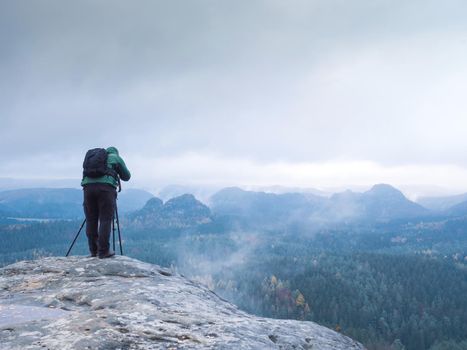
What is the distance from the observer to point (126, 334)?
726 centimetres

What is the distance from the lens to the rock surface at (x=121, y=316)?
23.2 feet

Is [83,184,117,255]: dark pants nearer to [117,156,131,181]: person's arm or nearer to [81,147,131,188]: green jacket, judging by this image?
[81,147,131,188]: green jacket

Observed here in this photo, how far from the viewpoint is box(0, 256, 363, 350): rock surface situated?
7059mm

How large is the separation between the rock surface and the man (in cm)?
107

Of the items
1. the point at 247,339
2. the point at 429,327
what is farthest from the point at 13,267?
the point at 429,327

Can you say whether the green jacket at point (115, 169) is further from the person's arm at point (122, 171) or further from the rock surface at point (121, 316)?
the rock surface at point (121, 316)

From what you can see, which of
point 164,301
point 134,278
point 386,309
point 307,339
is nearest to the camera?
point 307,339

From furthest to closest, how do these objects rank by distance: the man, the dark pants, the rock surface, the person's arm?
1. the person's arm
2. the dark pants
3. the man
4. the rock surface

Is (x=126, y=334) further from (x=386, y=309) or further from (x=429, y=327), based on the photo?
(x=386, y=309)

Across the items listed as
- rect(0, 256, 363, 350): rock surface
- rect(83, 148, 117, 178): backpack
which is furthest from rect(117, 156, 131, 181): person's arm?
rect(0, 256, 363, 350): rock surface

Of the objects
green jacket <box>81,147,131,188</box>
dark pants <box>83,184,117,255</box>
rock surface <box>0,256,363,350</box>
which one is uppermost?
green jacket <box>81,147,131,188</box>

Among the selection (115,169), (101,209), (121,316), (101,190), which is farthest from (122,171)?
(121,316)

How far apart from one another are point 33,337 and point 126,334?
1.76 meters

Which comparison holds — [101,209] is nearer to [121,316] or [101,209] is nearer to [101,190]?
[101,190]
